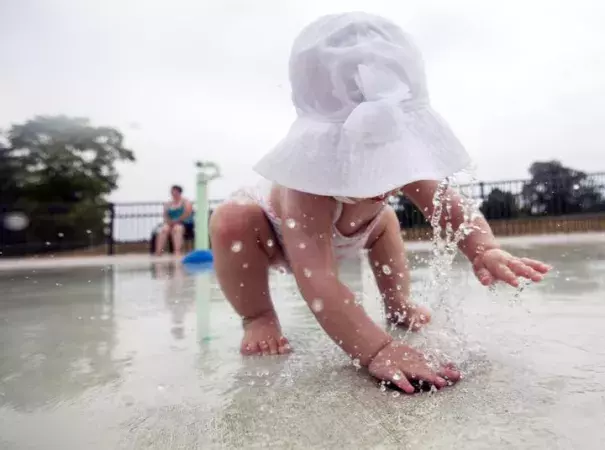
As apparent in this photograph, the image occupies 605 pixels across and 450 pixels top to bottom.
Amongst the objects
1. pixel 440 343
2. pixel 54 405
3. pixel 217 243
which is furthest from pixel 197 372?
pixel 440 343

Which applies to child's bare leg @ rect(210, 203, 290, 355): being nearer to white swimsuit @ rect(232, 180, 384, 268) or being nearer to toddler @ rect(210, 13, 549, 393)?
white swimsuit @ rect(232, 180, 384, 268)

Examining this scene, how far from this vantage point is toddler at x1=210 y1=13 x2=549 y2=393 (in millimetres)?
1062

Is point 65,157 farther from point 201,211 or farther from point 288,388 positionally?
point 288,388

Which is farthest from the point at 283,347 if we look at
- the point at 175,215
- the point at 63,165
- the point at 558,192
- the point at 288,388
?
the point at 63,165

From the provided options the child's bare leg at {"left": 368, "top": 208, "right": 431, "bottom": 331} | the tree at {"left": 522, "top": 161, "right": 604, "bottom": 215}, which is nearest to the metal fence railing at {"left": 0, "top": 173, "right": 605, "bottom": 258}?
the tree at {"left": 522, "top": 161, "right": 604, "bottom": 215}

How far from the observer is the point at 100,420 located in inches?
32.2

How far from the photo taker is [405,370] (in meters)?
0.99

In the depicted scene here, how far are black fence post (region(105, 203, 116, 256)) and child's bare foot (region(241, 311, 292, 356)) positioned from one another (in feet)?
36.6

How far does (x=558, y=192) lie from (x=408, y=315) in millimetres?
10503

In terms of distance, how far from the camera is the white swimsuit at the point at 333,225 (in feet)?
4.83

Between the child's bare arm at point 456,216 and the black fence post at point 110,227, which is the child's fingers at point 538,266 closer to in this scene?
the child's bare arm at point 456,216

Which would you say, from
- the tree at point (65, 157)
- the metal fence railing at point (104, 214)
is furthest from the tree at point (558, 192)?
the tree at point (65, 157)

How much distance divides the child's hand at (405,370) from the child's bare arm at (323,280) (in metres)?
0.04

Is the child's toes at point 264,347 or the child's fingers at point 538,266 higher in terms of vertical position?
the child's fingers at point 538,266
